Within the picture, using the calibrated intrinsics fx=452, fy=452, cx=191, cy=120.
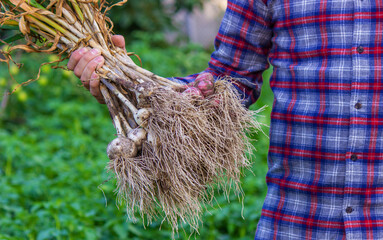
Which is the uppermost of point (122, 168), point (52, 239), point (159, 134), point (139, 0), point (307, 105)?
point (139, 0)

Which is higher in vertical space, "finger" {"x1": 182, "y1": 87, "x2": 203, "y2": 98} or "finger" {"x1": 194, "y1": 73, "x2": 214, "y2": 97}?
"finger" {"x1": 194, "y1": 73, "x2": 214, "y2": 97}

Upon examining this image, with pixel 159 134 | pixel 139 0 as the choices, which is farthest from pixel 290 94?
pixel 139 0

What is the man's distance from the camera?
1.37 meters

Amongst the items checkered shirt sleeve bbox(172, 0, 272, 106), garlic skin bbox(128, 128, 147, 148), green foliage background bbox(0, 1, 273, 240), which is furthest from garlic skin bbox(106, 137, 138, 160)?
checkered shirt sleeve bbox(172, 0, 272, 106)

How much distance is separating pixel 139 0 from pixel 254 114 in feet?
16.0

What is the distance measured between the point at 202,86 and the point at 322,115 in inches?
15.6

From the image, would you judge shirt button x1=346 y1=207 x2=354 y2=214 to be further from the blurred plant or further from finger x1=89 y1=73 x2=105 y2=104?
the blurred plant

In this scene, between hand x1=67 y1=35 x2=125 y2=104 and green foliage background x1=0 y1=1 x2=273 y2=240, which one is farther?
green foliage background x1=0 y1=1 x2=273 y2=240

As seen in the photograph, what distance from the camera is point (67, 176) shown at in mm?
3031

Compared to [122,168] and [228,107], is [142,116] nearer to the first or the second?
[122,168]

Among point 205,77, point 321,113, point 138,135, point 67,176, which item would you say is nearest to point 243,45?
point 205,77

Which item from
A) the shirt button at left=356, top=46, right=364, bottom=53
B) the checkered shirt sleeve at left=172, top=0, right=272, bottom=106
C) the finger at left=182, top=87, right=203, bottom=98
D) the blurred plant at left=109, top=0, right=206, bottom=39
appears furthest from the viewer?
the blurred plant at left=109, top=0, right=206, bottom=39

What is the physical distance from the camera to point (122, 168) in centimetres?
142

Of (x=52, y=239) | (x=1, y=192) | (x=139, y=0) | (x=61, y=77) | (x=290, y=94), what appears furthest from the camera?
(x=139, y=0)
